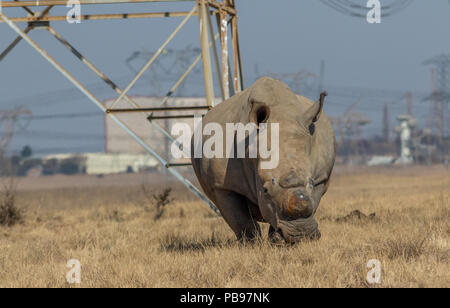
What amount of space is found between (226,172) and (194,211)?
1149 cm

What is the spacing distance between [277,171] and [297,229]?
0.73 metres

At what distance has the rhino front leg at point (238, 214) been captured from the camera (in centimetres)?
1083

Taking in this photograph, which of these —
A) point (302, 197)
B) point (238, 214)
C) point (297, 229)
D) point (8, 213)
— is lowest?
point (297, 229)

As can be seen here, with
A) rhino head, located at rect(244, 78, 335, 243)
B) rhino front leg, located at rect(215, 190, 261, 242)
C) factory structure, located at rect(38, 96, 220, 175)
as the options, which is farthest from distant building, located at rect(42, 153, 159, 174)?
rhino head, located at rect(244, 78, 335, 243)

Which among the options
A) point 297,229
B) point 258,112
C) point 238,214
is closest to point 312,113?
point 258,112

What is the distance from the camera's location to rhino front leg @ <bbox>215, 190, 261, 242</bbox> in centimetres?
1083

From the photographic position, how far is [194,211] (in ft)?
71.8

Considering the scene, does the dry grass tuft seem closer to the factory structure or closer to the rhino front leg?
the rhino front leg

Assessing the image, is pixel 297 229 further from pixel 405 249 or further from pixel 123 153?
pixel 123 153

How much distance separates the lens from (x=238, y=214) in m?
10.9

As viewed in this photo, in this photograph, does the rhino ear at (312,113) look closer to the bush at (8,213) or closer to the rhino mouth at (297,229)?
the rhino mouth at (297,229)

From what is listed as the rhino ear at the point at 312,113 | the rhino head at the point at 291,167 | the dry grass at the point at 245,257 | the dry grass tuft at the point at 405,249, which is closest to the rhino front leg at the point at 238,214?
the dry grass at the point at 245,257
